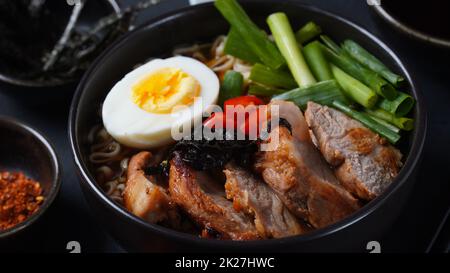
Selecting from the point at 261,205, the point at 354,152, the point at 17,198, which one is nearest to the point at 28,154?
the point at 17,198

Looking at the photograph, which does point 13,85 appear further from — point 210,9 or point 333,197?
point 333,197

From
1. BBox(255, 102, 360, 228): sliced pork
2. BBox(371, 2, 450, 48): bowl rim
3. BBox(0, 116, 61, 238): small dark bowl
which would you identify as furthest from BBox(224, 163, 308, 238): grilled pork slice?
BBox(371, 2, 450, 48): bowl rim

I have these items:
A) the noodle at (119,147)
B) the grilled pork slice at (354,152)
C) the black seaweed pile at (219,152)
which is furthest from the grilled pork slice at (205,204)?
the grilled pork slice at (354,152)

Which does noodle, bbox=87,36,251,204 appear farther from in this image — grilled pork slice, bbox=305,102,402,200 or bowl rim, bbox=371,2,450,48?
bowl rim, bbox=371,2,450,48

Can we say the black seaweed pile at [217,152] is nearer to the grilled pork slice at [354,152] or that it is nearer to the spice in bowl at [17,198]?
the grilled pork slice at [354,152]

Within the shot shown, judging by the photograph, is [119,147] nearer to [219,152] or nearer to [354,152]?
[219,152]
